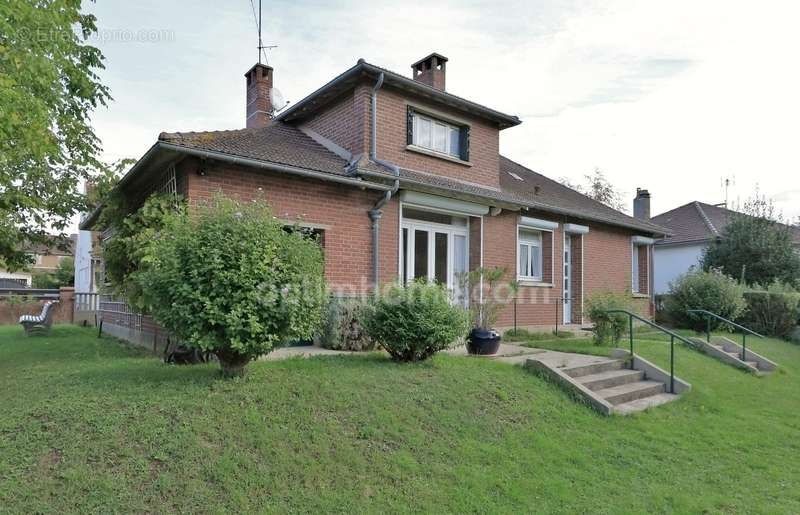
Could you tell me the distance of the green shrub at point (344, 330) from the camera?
8227 mm

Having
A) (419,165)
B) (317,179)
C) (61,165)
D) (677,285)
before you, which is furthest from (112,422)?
(677,285)

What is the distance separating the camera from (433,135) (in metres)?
11.7

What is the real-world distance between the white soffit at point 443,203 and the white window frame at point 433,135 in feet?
4.67

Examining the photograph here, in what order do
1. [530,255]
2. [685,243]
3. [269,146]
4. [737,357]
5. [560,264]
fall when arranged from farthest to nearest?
[685,243], [560,264], [530,255], [737,357], [269,146]

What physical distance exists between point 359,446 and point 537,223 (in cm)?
947

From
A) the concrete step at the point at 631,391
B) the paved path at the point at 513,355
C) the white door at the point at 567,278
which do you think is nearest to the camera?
the concrete step at the point at 631,391

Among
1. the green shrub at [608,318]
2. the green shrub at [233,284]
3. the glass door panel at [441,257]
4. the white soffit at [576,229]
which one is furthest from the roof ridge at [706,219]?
the green shrub at [233,284]

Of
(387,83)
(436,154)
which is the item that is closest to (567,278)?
(436,154)

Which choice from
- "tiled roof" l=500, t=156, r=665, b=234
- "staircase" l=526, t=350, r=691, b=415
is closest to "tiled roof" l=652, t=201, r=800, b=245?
"tiled roof" l=500, t=156, r=665, b=234

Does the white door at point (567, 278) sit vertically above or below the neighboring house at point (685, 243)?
below

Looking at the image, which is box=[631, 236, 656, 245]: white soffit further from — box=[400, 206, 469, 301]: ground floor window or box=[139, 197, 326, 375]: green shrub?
box=[139, 197, 326, 375]: green shrub

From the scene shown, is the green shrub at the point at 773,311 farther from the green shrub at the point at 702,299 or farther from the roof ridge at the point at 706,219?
the roof ridge at the point at 706,219

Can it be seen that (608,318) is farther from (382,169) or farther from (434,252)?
(382,169)

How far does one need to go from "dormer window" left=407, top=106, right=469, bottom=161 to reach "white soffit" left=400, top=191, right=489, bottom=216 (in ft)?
4.58
